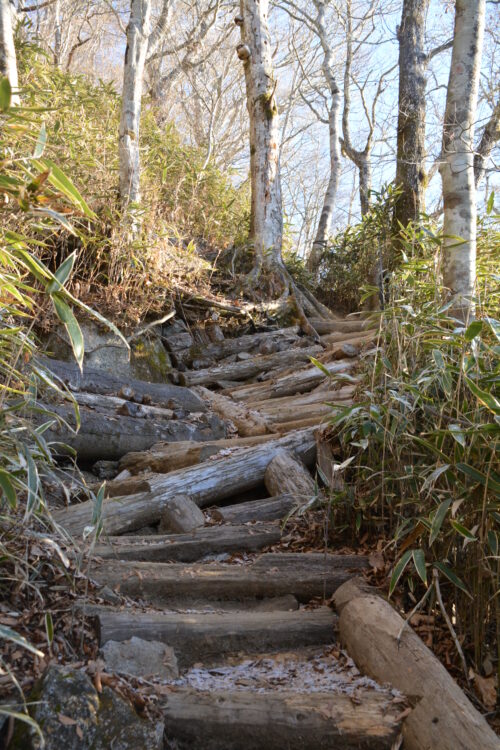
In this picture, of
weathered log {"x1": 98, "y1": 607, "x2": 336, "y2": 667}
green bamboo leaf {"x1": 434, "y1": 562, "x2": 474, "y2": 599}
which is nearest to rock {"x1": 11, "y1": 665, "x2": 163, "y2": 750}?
weathered log {"x1": 98, "y1": 607, "x2": 336, "y2": 667}

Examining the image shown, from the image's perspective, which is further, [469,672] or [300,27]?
[300,27]

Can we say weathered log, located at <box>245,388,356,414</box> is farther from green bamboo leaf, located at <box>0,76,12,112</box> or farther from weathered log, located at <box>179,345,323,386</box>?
green bamboo leaf, located at <box>0,76,12,112</box>

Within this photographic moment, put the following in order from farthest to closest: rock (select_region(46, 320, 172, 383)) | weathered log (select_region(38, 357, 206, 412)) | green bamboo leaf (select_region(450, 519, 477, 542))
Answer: rock (select_region(46, 320, 172, 383))
weathered log (select_region(38, 357, 206, 412))
green bamboo leaf (select_region(450, 519, 477, 542))

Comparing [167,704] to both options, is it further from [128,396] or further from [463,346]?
[128,396]

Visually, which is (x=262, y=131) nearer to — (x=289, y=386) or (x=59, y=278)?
(x=289, y=386)

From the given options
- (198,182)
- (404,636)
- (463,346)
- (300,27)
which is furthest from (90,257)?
(300,27)

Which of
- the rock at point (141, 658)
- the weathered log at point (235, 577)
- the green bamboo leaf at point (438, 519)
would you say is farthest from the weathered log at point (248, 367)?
the green bamboo leaf at point (438, 519)

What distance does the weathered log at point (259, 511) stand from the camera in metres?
3.32

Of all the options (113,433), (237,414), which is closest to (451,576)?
(113,433)

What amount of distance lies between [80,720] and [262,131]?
7.59 metres

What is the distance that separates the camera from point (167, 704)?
180cm

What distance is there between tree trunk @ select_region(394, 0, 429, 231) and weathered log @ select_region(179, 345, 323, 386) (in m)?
2.38

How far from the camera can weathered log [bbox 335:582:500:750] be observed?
5.71 ft

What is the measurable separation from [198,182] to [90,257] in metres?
2.91
